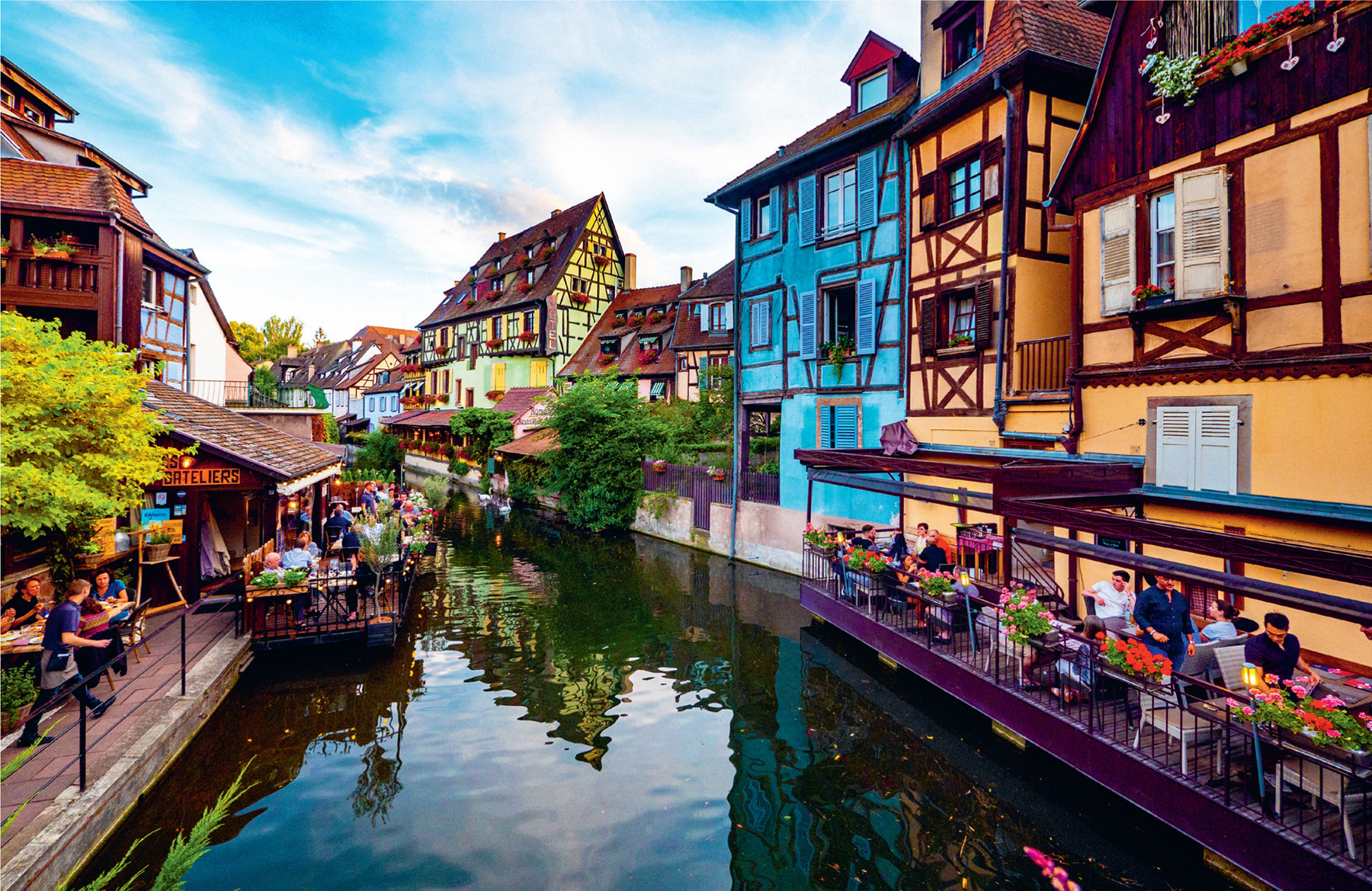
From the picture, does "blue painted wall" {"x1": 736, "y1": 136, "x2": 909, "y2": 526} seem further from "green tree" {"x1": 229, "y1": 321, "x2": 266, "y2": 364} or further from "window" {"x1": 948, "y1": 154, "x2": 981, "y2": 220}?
"green tree" {"x1": 229, "y1": 321, "x2": 266, "y2": 364}

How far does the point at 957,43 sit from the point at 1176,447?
10.7 meters

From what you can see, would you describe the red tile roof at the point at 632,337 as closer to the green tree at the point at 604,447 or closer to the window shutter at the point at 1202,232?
the green tree at the point at 604,447

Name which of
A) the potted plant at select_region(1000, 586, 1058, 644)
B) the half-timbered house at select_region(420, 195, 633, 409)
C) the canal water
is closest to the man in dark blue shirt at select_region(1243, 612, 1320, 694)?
the potted plant at select_region(1000, 586, 1058, 644)

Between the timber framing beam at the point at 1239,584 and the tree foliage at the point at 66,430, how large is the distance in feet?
37.6

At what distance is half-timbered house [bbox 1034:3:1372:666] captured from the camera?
788cm

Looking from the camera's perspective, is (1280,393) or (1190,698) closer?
(1190,698)

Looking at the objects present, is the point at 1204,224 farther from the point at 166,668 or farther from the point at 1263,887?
the point at 166,668

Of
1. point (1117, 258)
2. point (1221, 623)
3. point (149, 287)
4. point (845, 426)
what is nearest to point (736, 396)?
point (845, 426)

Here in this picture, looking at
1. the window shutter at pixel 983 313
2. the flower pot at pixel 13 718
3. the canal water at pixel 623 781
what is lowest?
the canal water at pixel 623 781

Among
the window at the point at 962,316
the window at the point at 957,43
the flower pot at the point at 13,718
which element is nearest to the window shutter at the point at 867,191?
the window at the point at 957,43

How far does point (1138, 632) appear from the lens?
7.91 m

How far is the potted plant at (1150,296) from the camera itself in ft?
32.1

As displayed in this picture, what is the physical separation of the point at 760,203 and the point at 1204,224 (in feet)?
42.8

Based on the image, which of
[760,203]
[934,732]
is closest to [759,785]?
[934,732]
